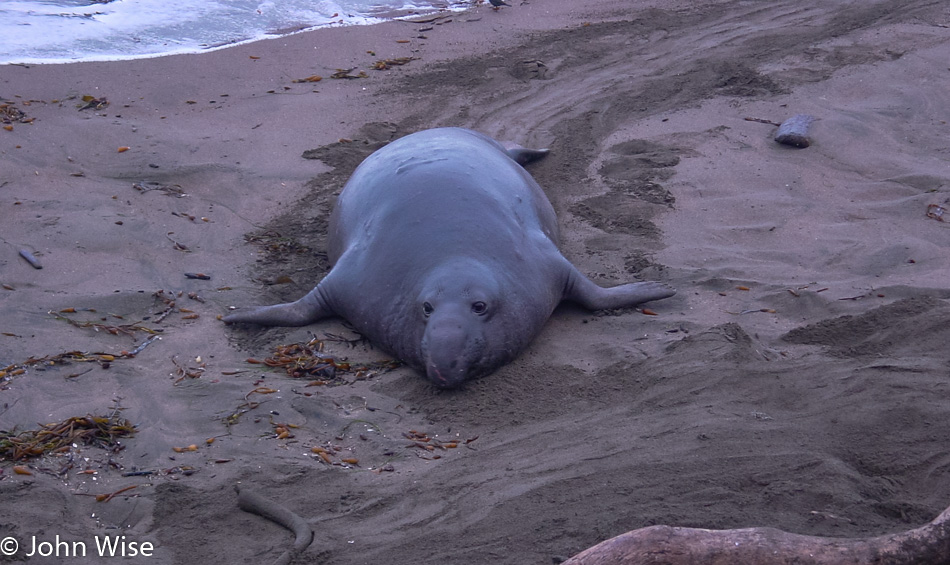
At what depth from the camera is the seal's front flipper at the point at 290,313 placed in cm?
467

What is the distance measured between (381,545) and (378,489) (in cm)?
39

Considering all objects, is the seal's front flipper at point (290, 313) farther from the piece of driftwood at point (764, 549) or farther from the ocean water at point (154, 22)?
the ocean water at point (154, 22)

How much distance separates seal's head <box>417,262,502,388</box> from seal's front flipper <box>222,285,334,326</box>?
729 millimetres

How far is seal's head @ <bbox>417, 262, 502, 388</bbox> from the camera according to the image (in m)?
4.05

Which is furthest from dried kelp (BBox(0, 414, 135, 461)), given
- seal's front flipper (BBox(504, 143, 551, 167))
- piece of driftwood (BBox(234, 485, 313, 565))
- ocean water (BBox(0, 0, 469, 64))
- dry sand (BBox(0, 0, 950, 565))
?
ocean water (BBox(0, 0, 469, 64))

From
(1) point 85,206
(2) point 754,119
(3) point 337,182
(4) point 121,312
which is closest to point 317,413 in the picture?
(4) point 121,312

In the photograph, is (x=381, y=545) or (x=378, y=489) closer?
(x=381, y=545)

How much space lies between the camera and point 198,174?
649 centimetres

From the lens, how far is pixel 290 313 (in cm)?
474

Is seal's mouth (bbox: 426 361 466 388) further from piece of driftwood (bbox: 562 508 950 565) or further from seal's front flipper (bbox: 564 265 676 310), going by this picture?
piece of driftwood (bbox: 562 508 950 565)

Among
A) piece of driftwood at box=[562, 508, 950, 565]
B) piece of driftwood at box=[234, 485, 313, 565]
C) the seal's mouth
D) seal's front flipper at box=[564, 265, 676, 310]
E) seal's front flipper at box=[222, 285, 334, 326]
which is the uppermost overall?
piece of driftwood at box=[562, 508, 950, 565]

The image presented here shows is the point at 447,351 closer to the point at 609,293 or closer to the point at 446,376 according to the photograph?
the point at 446,376

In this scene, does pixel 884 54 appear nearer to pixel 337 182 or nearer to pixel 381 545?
pixel 337 182

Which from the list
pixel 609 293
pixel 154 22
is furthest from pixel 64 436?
pixel 154 22
